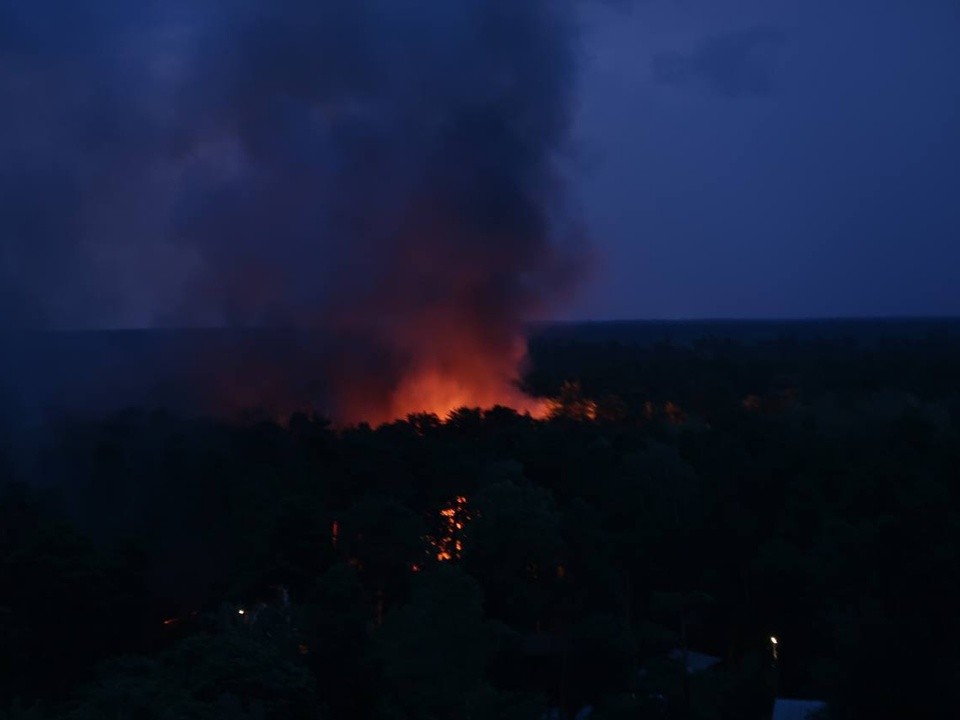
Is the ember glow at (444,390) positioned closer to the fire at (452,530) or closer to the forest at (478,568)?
the forest at (478,568)

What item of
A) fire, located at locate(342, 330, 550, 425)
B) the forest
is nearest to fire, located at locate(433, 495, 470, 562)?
the forest

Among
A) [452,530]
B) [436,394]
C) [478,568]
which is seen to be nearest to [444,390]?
[436,394]

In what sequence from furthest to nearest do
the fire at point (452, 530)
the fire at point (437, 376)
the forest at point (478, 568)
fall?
the fire at point (437, 376), the fire at point (452, 530), the forest at point (478, 568)

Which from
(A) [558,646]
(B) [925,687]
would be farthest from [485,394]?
(B) [925,687]

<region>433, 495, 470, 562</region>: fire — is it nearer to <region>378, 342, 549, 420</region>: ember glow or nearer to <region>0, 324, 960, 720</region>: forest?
<region>0, 324, 960, 720</region>: forest

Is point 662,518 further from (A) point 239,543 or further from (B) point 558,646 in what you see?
(A) point 239,543

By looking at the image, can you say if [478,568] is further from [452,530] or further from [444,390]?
[444,390]

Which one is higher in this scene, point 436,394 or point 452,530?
point 436,394

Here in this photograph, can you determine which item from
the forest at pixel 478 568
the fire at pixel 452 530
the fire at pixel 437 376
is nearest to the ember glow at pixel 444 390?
the fire at pixel 437 376
